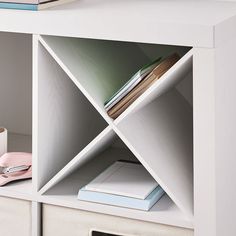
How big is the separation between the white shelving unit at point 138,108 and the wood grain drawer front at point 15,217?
0.6 inches

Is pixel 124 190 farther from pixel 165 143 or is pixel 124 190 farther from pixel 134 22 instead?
pixel 134 22

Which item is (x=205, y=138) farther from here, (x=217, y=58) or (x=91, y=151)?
(x=91, y=151)

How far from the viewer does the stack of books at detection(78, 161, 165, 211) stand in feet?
5.17

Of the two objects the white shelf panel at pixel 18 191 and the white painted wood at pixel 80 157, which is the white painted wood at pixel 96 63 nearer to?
the white painted wood at pixel 80 157

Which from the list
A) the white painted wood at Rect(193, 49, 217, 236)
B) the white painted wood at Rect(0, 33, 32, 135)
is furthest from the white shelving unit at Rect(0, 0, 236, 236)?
the white painted wood at Rect(0, 33, 32, 135)

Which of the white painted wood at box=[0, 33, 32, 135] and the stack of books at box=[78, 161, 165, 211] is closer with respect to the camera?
the stack of books at box=[78, 161, 165, 211]

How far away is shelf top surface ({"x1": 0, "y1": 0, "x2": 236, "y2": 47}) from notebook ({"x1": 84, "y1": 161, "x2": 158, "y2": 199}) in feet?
1.08

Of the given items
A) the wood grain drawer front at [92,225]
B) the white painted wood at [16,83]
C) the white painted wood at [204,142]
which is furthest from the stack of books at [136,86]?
the white painted wood at [16,83]

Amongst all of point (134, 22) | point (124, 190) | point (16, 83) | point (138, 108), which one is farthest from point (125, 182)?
point (16, 83)

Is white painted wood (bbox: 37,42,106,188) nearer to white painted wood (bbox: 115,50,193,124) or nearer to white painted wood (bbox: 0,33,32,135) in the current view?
white painted wood (bbox: 115,50,193,124)

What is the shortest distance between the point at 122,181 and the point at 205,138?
10.9 inches

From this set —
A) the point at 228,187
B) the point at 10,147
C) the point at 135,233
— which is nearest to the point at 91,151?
the point at 135,233

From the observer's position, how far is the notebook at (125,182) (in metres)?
1.59

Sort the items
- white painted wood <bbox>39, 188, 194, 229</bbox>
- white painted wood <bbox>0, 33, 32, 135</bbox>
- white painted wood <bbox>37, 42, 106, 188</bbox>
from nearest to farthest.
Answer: white painted wood <bbox>39, 188, 194, 229</bbox>
white painted wood <bbox>37, 42, 106, 188</bbox>
white painted wood <bbox>0, 33, 32, 135</bbox>
